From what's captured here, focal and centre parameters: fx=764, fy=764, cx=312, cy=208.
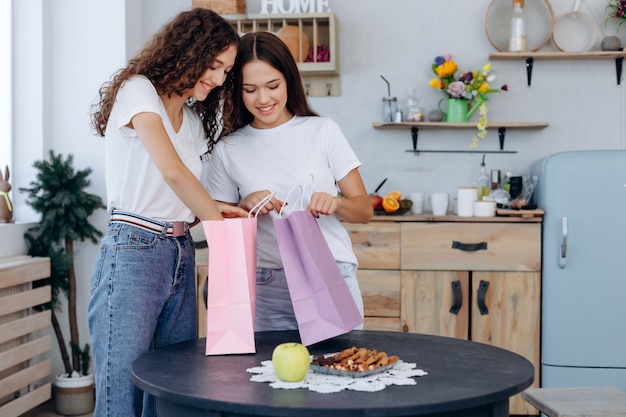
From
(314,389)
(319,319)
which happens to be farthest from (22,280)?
(314,389)

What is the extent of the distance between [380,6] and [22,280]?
2.34 m

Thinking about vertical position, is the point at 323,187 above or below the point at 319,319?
above

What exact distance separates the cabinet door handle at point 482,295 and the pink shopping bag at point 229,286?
2.12 meters

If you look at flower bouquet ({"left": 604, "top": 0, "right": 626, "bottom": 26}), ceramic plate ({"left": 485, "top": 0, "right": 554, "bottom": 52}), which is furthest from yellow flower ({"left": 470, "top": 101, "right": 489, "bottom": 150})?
flower bouquet ({"left": 604, "top": 0, "right": 626, "bottom": 26})

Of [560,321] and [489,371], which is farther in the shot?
[560,321]

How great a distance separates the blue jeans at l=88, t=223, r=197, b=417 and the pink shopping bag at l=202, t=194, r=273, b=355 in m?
0.16

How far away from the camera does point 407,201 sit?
3.86 metres

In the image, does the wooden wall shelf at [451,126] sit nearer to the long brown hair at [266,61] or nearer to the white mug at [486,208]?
the white mug at [486,208]

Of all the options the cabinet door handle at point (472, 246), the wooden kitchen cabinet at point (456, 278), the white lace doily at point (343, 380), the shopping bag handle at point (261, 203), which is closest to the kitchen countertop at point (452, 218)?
the wooden kitchen cabinet at point (456, 278)

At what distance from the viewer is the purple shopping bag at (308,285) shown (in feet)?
5.69

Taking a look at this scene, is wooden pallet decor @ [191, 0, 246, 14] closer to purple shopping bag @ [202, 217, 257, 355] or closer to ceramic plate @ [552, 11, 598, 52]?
ceramic plate @ [552, 11, 598, 52]

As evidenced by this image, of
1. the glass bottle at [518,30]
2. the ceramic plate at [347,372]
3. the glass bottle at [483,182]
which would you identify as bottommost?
the ceramic plate at [347,372]

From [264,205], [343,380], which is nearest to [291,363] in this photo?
[343,380]

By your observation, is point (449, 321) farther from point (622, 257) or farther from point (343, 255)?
point (343, 255)
